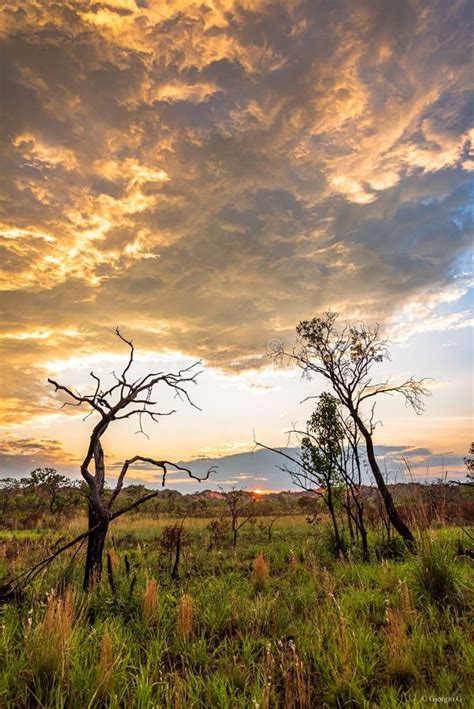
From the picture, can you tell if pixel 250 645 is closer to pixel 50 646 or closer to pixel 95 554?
pixel 50 646

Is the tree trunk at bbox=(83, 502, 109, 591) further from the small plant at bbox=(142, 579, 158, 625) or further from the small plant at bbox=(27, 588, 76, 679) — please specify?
the small plant at bbox=(27, 588, 76, 679)

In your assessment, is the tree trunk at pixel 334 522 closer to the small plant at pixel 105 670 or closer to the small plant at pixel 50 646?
the small plant at pixel 105 670

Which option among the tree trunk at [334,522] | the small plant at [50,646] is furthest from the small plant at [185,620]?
the tree trunk at [334,522]

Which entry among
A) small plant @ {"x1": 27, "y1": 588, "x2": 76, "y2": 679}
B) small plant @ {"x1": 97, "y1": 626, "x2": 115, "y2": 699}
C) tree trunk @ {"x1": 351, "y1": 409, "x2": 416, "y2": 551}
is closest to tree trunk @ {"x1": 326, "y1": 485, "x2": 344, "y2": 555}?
tree trunk @ {"x1": 351, "y1": 409, "x2": 416, "y2": 551}

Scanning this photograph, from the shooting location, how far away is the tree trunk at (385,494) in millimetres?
11766

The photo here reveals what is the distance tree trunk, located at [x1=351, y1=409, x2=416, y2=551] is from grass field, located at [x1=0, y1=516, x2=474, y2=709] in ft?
12.0

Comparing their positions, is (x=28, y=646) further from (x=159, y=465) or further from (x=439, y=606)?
(x=439, y=606)

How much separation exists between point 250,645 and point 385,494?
8.12 m

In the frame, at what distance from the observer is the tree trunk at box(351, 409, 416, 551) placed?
11.8 m

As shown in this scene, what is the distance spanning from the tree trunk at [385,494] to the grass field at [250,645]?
366 centimetres

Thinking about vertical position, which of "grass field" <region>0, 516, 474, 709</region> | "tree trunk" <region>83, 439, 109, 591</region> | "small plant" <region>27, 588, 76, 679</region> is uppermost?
"tree trunk" <region>83, 439, 109, 591</region>

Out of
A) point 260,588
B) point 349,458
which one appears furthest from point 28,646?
point 349,458

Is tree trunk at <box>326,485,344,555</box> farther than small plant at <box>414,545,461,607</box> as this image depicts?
Yes

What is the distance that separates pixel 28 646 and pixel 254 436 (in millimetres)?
8390
